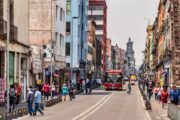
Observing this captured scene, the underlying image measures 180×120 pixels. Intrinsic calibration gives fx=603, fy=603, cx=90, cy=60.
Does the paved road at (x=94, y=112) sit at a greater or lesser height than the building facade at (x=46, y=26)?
lesser

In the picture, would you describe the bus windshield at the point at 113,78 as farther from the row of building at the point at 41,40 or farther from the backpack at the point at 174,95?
the backpack at the point at 174,95

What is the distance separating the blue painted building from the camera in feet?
299

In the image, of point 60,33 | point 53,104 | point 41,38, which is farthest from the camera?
point 60,33

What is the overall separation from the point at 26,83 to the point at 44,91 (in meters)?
1.72

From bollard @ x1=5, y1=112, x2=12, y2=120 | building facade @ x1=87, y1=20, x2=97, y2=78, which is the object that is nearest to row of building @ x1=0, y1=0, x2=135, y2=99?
bollard @ x1=5, y1=112, x2=12, y2=120

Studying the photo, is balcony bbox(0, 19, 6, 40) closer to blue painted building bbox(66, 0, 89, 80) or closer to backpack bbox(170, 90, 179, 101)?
backpack bbox(170, 90, 179, 101)

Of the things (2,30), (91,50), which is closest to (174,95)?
(2,30)

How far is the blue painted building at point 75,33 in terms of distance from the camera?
299 ft

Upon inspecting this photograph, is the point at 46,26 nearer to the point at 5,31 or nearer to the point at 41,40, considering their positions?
the point at 41,40

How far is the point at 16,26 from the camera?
48.3 m

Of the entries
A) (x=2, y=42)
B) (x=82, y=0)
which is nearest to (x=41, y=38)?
(x=2, y=42)

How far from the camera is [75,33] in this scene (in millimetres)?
94062

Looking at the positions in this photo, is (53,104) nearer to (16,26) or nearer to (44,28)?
(16,26)

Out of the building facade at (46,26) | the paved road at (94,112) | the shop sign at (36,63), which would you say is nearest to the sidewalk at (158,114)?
the paved road at (94,112)
